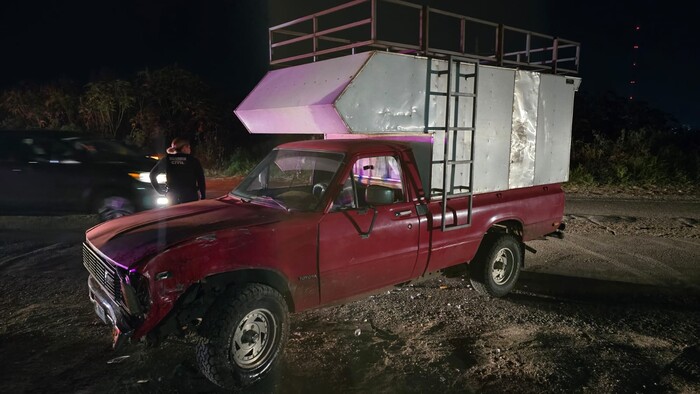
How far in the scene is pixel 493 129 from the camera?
5480 millimetres

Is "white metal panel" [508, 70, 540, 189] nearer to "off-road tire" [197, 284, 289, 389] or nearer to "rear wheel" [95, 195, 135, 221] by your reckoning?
"off-road tire" [197, 284, 289, 389]

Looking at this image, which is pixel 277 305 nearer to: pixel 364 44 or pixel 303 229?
pixel 303 229

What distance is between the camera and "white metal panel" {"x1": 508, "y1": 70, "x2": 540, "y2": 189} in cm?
569

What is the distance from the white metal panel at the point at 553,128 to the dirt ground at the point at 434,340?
1304mm

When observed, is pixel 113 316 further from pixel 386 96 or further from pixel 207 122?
pixel 207 122

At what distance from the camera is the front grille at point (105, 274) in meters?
3.59

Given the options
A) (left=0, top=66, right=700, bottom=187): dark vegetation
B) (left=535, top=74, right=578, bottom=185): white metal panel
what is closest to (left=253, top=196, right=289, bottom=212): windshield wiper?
(left=535, top=74, right=578, bottom=185): white metal panel

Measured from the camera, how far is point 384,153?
183 inches

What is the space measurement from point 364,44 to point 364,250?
6.28 ft

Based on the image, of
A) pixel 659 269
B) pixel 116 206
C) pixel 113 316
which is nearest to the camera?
pixel 113 316

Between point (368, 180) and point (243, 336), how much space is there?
2.47 metres

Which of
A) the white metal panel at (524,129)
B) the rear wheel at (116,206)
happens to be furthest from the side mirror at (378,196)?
the rear wheel at (116,206)

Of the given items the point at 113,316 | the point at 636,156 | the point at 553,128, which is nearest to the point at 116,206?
the point at 113,316

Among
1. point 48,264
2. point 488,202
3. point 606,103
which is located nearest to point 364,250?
point 488,202
